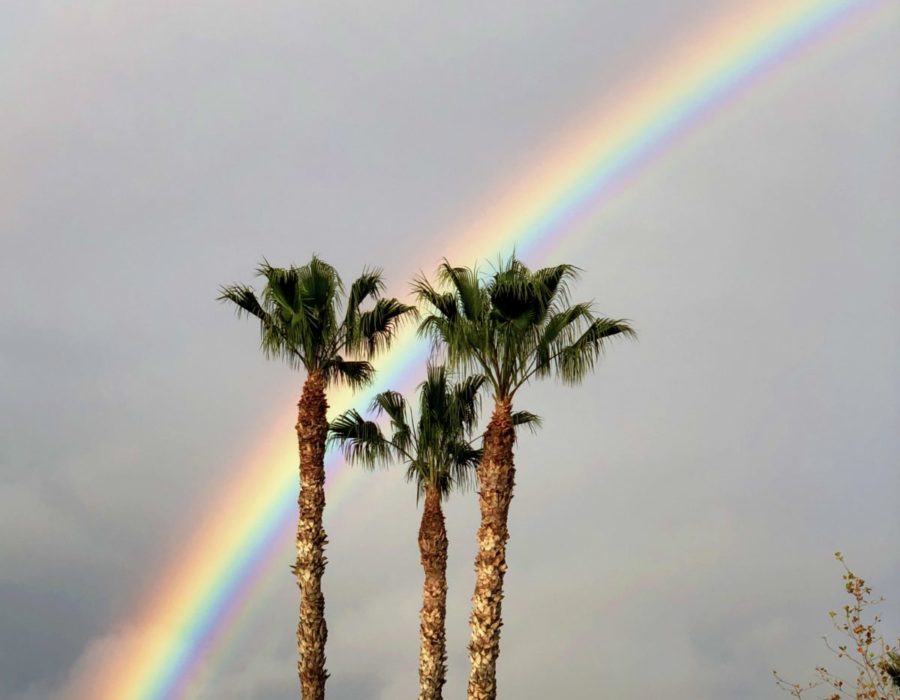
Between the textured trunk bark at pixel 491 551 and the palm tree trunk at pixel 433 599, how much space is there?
6.03 m

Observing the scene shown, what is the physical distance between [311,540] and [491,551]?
5998 millimetres

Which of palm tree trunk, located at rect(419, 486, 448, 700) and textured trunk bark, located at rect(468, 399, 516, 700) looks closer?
textured trunk bark, located at rect(468, 399, 516, 700)

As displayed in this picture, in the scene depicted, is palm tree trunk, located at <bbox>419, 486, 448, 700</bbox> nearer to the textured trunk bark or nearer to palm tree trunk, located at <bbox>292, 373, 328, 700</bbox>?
palm tree trunk, located at <bbox>292, 373, 328, 700</bbox>

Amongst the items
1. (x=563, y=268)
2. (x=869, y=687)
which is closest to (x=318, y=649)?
(x=563, y=268)

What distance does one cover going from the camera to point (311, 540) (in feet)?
101

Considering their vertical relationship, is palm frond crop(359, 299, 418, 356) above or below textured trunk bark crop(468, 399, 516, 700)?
above

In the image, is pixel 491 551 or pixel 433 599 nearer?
pixel 491 551

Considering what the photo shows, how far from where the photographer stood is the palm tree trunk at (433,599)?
3247cm

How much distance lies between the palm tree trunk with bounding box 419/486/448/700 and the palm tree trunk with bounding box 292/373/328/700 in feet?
11.5

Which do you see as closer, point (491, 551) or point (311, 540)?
point (491, 551)

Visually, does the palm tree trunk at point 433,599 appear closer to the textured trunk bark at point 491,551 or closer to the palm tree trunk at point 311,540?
the palm tree trunk at point 311,540

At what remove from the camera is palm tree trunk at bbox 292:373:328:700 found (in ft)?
98.8

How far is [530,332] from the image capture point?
2803 cm

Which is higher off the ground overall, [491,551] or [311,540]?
[311,540]
